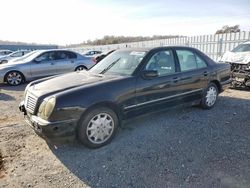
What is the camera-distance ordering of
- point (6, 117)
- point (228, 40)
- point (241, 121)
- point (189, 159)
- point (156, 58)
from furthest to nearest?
point (228, 40) < point (6, 117) < point (241, 121) < point (156, 58) < point (189, 159)

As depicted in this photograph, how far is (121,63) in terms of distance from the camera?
4625mm

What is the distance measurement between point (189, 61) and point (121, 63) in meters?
1.60

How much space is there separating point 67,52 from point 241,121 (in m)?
8.08

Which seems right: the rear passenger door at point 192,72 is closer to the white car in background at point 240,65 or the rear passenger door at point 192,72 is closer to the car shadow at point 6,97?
the white car in background at point 240,65

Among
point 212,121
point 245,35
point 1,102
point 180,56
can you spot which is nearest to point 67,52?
point 1,102

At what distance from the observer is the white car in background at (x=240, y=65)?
7.67 metres

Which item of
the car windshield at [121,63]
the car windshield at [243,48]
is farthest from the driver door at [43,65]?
the car windshield at [243,48]

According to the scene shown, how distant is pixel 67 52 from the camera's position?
1079 centimetres

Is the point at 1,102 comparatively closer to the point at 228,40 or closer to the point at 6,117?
the point at 6,117

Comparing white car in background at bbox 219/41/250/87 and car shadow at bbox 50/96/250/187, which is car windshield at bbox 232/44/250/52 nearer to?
white car in background at bbox 219/41/250/87

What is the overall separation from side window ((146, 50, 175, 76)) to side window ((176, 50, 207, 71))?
10.5 inches

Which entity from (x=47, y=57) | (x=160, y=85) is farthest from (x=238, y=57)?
(x=47, y=57)

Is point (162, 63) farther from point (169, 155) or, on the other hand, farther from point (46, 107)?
point (46, 107)

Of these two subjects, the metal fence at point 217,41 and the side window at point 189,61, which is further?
the metal fence at point 217,41
